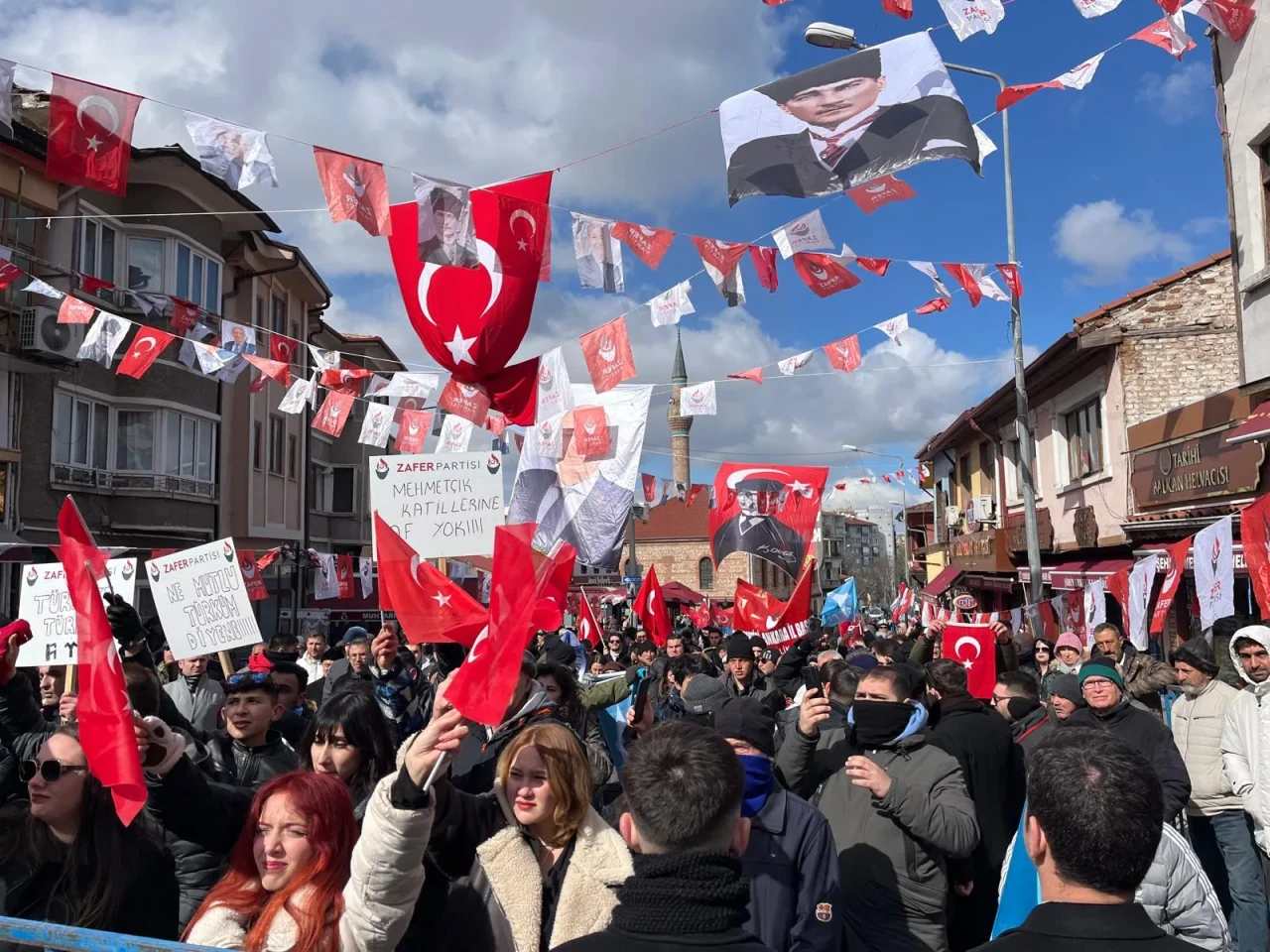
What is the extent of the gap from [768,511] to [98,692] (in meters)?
8.82

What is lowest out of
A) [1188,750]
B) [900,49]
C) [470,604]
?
[1188,750]

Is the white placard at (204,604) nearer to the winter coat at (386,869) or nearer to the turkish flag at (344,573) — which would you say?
the winter coat at (386,869)

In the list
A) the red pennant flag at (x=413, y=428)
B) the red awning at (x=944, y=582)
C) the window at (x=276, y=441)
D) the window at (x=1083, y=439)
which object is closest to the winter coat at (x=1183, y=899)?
the red pennant flag at (x=413, y=428)

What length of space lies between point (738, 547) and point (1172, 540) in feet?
27.5

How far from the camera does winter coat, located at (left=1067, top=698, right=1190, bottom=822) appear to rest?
524 centimetres

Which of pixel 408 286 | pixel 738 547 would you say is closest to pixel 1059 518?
pixel 738 547

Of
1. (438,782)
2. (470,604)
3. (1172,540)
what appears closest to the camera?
(438,782)

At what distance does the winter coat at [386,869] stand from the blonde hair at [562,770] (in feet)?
2.43

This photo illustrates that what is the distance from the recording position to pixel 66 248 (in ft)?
59.1

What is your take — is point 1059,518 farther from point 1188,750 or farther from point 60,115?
point 60,115

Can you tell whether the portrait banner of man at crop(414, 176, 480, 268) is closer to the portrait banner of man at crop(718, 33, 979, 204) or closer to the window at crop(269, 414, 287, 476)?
the portrait banner of man at crop(718, 33, 979, 204)

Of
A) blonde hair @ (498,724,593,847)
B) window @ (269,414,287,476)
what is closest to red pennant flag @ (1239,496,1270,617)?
blonde hair @ (498,724,593,847)

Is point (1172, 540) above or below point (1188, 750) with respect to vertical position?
above

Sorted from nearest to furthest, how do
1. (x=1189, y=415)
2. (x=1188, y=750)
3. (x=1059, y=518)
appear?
(x=1188, y=750) < (x=1189, y=415) < (x=1059, y=518)
